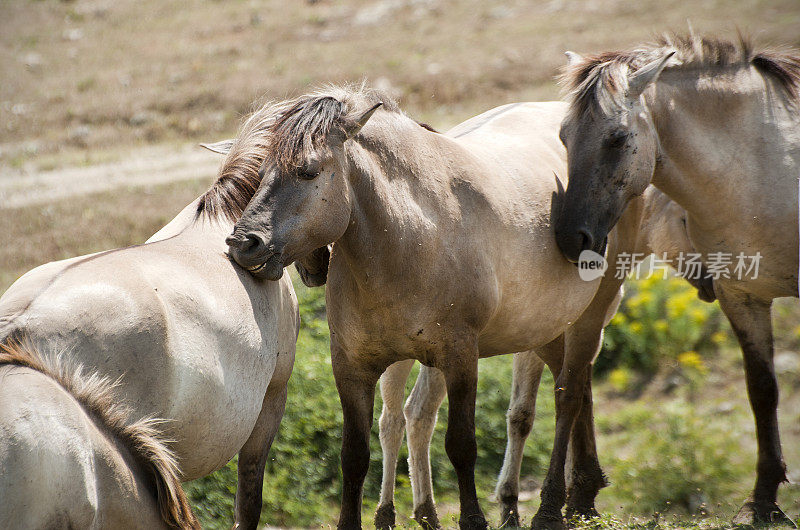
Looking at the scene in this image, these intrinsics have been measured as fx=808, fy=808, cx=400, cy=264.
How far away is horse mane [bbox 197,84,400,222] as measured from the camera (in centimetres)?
343

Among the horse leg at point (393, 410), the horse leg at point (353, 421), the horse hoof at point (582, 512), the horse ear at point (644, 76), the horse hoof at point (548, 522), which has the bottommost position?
the horse hoof at point (582, 512)

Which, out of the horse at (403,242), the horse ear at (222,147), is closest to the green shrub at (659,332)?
the horse at (403,242)

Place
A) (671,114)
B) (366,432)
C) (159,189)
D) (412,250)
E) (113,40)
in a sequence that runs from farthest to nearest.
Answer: (113,40) < (159,189) < (671,114) < (366,432) < (412,250)

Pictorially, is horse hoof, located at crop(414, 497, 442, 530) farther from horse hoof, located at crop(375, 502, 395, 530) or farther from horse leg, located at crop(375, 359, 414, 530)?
horse leg, located at crop(375, 359, 414, 530)

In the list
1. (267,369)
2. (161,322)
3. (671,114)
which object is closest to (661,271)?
(671,114)

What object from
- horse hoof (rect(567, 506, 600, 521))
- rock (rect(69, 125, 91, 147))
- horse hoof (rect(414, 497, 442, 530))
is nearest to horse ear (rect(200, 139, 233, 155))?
horse hoof (rect(414, 497, 442, 530))

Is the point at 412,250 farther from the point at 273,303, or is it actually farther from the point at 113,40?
the point at 113,40

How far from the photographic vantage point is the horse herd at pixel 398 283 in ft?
8.88

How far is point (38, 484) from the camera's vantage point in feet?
7.74

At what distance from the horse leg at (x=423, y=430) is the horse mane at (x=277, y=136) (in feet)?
6.16

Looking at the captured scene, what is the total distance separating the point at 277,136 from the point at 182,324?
0.92 m

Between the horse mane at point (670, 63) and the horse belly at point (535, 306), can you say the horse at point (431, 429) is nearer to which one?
the horse belly at point (535, 306)

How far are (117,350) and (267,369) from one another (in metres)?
0.96

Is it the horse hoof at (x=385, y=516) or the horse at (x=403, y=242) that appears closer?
the horse at (x=403, y=242)
